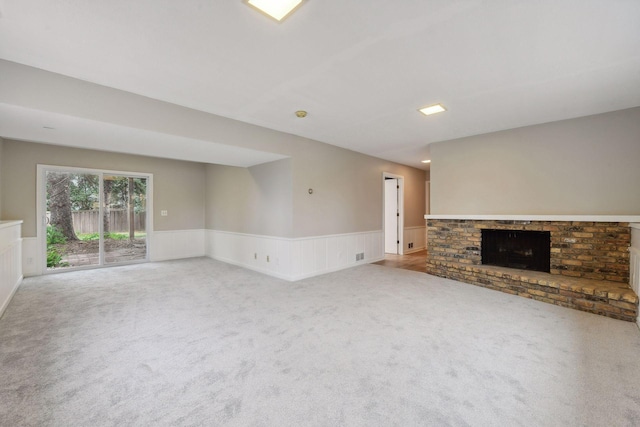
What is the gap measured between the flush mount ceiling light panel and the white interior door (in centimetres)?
610

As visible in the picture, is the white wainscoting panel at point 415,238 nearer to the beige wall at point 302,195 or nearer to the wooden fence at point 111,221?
the beige wall at point 302,195

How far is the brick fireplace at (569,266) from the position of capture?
3199 mm

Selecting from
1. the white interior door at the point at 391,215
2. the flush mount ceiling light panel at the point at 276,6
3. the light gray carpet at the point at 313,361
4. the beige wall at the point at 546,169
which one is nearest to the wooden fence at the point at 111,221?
the light gray carpet at the point at 313,361

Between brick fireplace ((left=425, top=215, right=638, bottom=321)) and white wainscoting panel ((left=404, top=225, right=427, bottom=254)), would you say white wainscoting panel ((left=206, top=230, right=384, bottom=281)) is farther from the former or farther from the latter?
brick fireplace ((left=425, top=215, right=638, bottom=321))

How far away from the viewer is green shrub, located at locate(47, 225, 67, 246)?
515cm

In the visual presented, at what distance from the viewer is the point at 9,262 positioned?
147 inches

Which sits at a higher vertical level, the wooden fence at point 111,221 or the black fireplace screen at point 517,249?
the wooden fence at point 111,221

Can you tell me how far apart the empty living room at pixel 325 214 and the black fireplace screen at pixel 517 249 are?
34mm

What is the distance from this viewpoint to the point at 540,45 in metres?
2.17

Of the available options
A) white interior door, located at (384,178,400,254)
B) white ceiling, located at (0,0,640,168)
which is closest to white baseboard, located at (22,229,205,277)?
white ceiling, located at (0,0,640,168)

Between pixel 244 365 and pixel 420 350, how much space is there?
4.88 ft

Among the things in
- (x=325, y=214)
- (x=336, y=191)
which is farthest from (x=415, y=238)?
(x=325, y=214)

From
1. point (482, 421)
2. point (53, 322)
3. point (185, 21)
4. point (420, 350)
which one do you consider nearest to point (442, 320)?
point (420, 350)

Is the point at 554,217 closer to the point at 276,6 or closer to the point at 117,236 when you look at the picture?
the point at 276,6
